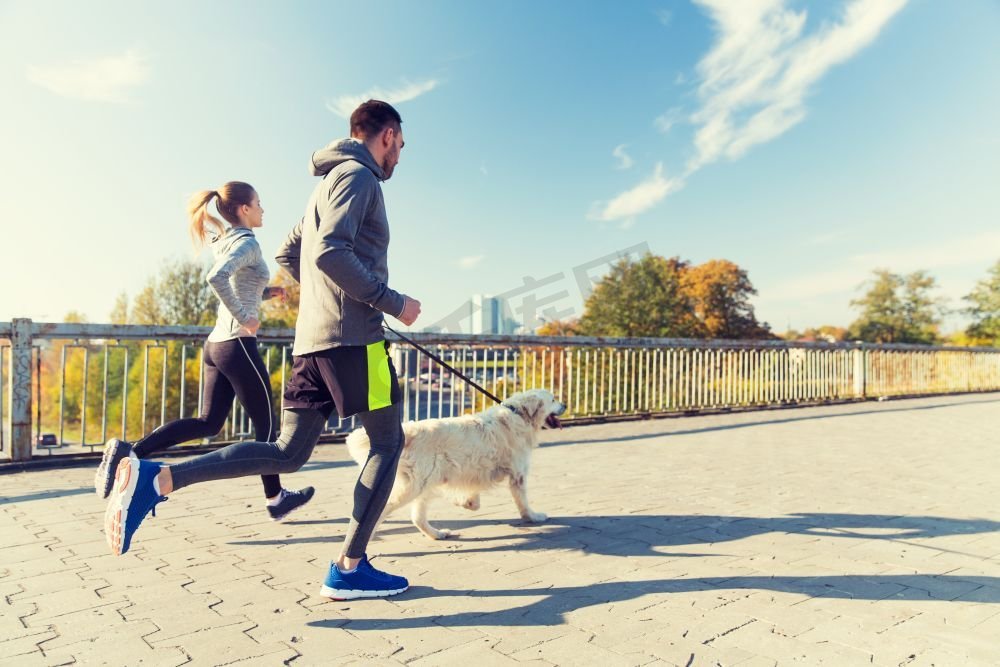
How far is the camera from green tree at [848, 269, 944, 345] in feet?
183

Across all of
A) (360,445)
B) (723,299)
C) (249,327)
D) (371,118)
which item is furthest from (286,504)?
(723,299)

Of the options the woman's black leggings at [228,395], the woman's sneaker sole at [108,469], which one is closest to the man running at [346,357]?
the woman's sneaker sole at [108,469]

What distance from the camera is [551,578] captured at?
2973 mm

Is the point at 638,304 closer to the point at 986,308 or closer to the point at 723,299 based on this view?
the point at 723,299

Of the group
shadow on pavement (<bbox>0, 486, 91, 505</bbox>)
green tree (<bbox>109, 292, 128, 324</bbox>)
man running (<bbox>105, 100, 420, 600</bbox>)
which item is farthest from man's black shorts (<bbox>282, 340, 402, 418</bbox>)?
green tree (<bbox>109, 292, 128, 324</bbox>)

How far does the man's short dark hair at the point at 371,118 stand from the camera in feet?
9.55

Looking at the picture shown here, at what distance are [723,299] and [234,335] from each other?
50653mm

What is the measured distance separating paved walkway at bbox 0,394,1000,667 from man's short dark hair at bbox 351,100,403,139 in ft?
6.83

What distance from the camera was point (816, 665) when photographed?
210 cm

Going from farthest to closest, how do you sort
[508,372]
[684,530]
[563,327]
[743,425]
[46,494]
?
1. [563,327]
2. [743,425]
3. [508,372]
4. [46,494]
5. [684,530]

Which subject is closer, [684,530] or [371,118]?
Answer: [371,118]

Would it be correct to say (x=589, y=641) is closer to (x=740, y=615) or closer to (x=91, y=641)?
(x=740, y=615)

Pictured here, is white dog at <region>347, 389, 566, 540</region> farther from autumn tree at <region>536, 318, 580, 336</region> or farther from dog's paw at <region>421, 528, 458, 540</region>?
autumn tree at <region>536, 318, 580, 336</region>

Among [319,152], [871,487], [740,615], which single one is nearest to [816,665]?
[740,615]
